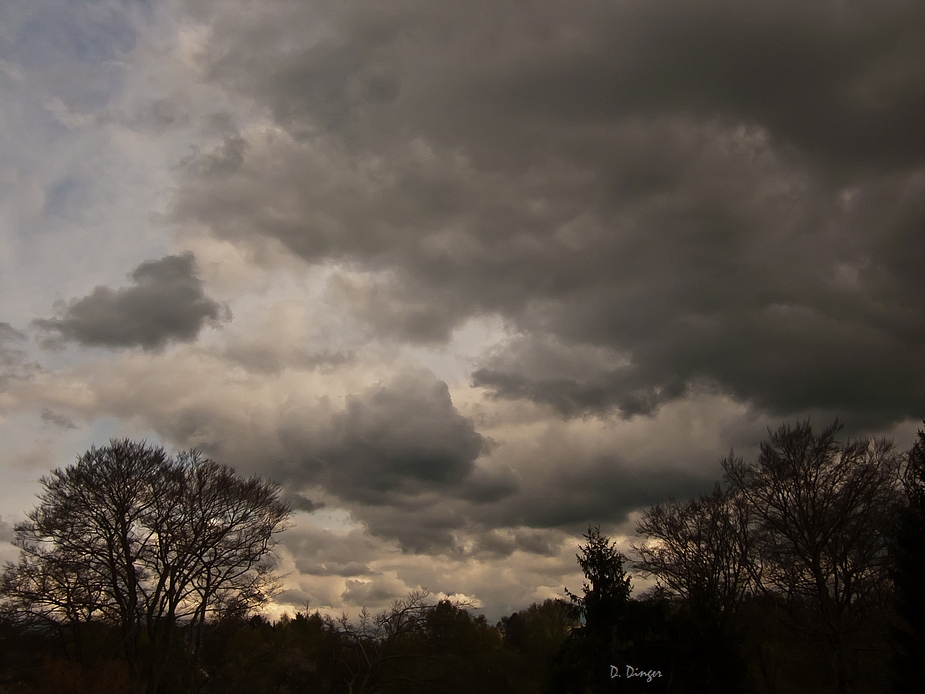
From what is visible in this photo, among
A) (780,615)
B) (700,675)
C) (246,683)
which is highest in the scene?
(780,615)

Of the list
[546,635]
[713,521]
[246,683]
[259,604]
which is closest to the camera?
[259,604]

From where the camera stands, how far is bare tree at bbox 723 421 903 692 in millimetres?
30656

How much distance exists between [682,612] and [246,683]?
28.0 meters

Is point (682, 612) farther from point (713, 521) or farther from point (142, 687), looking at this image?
point (142, 687)

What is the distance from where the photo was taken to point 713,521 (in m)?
37.8

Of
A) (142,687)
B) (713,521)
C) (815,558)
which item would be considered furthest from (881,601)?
(142,687)

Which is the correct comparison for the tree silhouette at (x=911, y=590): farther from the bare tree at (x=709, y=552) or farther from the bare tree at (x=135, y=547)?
the bare tree at (x=135, y=547)
